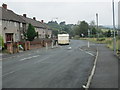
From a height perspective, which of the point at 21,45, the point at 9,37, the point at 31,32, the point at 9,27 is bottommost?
the point at 21,45

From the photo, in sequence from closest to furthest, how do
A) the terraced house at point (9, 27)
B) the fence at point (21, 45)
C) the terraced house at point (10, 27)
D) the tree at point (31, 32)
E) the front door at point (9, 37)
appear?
the fence at point (21, 45), the terraced house at point (9, 27), the terraced house at point (10, 27), the front door at point (9, 37), the tree at point (31, 32)

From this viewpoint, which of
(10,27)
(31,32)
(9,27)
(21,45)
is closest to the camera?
(21,45)

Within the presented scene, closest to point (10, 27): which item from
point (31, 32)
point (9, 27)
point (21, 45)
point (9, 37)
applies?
point (9, 27)

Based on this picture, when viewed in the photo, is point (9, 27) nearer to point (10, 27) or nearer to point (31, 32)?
point (10, 27)

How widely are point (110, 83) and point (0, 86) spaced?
186 inches

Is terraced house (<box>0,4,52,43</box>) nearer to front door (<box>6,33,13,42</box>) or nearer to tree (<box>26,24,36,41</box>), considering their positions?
front door (<box>6,33,13,42</box>)

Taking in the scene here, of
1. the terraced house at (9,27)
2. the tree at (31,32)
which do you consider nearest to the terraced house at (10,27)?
the terraced house at (9,27)

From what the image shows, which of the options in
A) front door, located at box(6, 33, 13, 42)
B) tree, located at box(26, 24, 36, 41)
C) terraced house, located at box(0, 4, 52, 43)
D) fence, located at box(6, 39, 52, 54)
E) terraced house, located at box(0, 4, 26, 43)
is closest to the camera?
fence, located at box(6, 39, 52, 54)

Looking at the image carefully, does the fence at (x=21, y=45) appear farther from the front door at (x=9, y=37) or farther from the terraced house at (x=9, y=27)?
the front door at (x=9, y=37)

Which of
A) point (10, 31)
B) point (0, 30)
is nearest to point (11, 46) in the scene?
point (0, 30)

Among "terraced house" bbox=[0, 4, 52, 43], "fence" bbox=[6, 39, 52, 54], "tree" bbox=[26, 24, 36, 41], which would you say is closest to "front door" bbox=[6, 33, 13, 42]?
"terraced house" bbox=[0, 4, 52, 43]

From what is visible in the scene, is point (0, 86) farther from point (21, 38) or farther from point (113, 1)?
point (21, 38)

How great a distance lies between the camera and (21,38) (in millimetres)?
65500

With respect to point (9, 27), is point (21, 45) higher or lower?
lower
